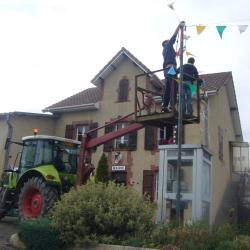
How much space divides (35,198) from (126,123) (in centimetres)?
1036

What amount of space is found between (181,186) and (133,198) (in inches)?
51.8

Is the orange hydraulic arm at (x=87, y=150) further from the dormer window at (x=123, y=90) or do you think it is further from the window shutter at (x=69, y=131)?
the window shutter at (x=69, y=131)

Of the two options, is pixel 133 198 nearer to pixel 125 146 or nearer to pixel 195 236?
pixel 195 236

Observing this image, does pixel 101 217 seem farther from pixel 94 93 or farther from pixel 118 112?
pixel 94 93

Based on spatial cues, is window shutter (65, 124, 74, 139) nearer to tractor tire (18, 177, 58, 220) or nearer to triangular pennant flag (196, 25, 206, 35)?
tractor tire (18, 177, 58, 220)

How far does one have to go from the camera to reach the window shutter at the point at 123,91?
2364 cm

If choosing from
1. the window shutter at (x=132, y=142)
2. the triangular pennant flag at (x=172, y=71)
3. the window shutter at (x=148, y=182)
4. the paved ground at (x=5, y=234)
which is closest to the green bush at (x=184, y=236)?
the paved ground at (x=5, y=234)

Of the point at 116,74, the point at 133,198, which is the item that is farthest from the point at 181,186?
the point at 116,74

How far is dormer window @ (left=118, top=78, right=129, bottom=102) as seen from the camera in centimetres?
2366

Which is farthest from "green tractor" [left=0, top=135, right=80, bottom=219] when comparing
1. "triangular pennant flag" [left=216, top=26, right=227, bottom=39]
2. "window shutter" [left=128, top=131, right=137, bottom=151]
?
"window shutter" [left=128, top=131, right=137, bottom=151]

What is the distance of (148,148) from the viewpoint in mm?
22156

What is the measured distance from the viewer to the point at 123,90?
2384 centimetres

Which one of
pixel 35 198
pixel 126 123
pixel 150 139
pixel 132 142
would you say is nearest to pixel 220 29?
pixel 35 198

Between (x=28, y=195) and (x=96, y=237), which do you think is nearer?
(x=96, y=237)
